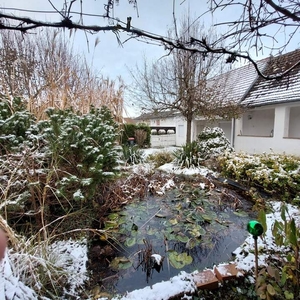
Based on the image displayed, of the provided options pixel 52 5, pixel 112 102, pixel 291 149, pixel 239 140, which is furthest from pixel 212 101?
pixel 52 5

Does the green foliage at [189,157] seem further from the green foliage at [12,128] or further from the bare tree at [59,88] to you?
the green foliage at [12,128]

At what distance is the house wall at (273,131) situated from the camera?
312 inches

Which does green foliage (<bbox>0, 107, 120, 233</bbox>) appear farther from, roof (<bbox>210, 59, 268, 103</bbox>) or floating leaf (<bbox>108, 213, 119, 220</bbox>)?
roof (<bbox>210, 59, 268, 103</bbox>)

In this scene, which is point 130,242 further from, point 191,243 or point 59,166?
point 59,166

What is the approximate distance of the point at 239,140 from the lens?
9.84m

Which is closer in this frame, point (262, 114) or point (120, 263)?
point (120, 263)

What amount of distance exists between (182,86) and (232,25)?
763 centimetres

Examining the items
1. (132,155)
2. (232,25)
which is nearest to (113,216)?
(232,25)

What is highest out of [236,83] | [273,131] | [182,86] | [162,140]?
[236,83]

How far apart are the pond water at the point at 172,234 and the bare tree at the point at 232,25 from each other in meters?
2.02

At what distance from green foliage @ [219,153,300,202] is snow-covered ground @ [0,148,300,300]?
1958 mm

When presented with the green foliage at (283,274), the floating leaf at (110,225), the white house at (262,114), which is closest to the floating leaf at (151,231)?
the floating leaf at (110,225)

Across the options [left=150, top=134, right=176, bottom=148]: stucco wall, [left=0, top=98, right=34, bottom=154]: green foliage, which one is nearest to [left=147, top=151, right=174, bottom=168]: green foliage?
[left=0, top=98, right=34, bottom=154]: green foliage

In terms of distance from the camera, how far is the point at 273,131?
8781 mm
